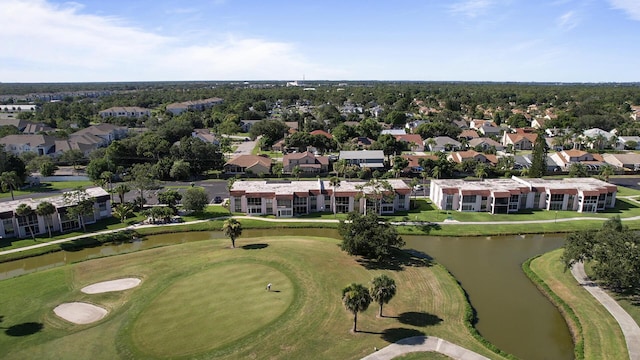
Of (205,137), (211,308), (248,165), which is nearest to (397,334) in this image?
(211,308)

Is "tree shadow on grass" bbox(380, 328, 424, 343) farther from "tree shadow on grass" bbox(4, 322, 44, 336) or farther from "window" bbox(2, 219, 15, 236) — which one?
"window" bbox(2, 219, 15, 236)

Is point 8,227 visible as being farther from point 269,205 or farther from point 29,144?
point 29,144

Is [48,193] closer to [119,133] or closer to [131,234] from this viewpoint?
[131,234]

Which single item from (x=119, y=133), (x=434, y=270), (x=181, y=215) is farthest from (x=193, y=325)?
(x=119, y=133)

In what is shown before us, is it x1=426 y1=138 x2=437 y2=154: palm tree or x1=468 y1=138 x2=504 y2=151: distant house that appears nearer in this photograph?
x1=468 y1=138 x2=504 y2=151: distant house

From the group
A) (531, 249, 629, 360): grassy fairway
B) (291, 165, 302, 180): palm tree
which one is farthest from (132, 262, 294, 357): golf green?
(291, 165, 302, 180): palm tree
